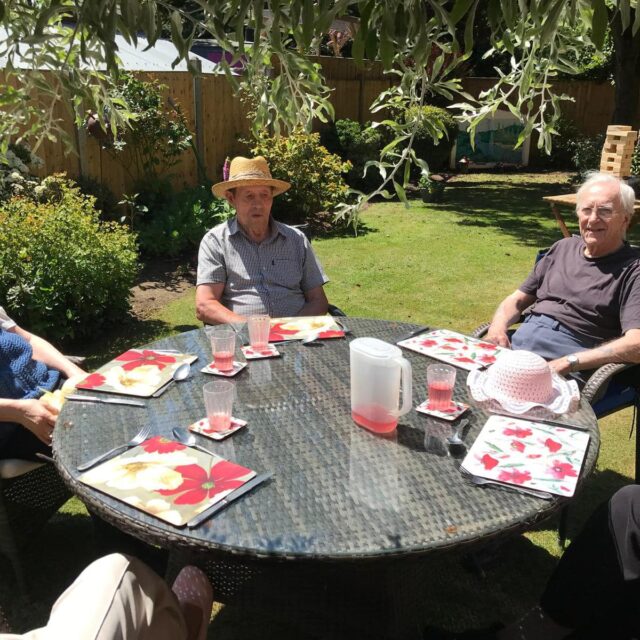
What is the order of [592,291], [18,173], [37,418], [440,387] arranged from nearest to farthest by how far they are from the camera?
[440,387] → [37,418] → [592,291] → [18,173]

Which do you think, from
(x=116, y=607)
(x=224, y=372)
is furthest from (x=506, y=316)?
(x=116, y=607)

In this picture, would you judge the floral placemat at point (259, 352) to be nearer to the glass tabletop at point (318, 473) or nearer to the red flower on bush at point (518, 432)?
the glass tabletop at point (318, 473)

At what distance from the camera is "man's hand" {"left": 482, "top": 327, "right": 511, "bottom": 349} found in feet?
9.91

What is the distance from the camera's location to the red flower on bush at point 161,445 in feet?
5.75

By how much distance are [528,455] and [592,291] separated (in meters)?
1.44

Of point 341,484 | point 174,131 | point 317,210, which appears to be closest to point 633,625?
point 341,484

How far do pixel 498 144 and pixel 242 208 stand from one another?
43.2 feet

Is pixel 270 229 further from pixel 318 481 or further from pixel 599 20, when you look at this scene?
pixel 599 20

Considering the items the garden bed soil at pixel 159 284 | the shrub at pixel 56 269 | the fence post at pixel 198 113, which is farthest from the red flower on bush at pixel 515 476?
the fence post at pixel 198 113

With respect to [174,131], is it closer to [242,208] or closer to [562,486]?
[242,208]

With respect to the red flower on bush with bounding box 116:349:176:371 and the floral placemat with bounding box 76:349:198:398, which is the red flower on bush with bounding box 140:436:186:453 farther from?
the red flower on bush with bounding box 116:349:176:371

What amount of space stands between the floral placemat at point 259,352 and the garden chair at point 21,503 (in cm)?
84

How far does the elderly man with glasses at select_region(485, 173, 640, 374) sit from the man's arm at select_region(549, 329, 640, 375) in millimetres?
12

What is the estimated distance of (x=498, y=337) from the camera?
3053 millimetres
